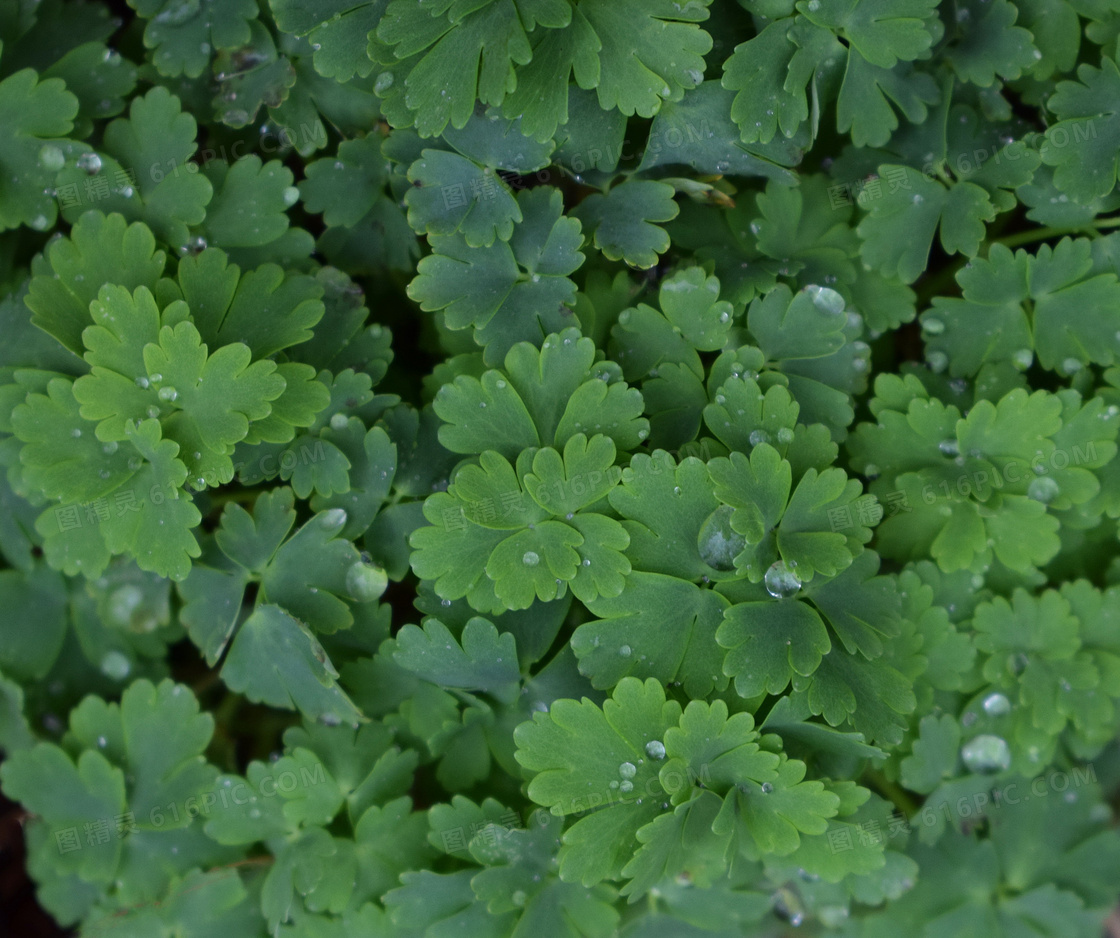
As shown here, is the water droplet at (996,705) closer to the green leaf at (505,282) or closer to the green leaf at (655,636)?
the green leaf at (655,636)

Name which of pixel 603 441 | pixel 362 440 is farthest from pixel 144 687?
pixel 603 441

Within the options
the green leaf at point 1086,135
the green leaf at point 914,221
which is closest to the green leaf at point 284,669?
the green leaf at point 914,221

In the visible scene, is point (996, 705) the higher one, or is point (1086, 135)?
point (1086, 135)

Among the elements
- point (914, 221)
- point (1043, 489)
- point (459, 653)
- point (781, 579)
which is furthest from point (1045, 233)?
point (459, 653)

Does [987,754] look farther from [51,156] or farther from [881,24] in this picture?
[51,156]

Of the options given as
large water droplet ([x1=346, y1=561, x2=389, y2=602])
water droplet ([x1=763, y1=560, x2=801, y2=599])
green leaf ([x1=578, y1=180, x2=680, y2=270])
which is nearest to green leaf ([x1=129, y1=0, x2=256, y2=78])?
green leaf ([x1=578, y1=180, x2=680, y2=270])

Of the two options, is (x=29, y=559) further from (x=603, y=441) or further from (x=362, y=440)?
(x=603, y=441)
